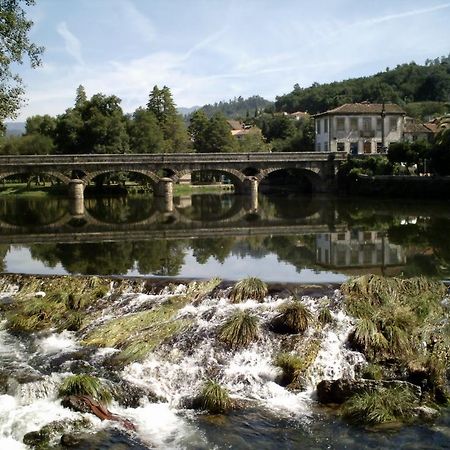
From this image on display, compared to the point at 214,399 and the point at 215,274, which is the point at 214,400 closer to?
the point at 214,399

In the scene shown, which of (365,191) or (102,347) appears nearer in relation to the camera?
(102,347)

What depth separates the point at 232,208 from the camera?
184 ft

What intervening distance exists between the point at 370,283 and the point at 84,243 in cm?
1934

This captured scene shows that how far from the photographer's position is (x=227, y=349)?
15.1 m

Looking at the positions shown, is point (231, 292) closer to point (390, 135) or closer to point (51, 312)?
point (51, 312)

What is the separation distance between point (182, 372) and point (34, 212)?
140 ft

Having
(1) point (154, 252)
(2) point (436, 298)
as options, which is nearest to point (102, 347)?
(2) point (436, 298)

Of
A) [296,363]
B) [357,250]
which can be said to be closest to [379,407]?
[296,363]

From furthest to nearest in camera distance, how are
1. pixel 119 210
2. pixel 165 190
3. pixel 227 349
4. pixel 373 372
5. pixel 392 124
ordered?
pixel 392 124 → pixel 165 190 → pixel 119 210 → pixel 227 349 → pixel 373 372

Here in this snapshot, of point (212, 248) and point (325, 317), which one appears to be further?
point (212, 248)

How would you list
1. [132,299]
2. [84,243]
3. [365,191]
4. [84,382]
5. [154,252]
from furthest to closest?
[365,191] → [84,243] → [154,252] → [132,299] → [84,382]

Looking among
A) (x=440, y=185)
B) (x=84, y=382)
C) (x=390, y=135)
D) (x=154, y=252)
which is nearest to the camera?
(x=84, y=382)

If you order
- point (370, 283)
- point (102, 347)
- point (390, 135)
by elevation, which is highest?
point (390, 135)

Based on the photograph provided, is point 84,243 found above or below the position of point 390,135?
below
